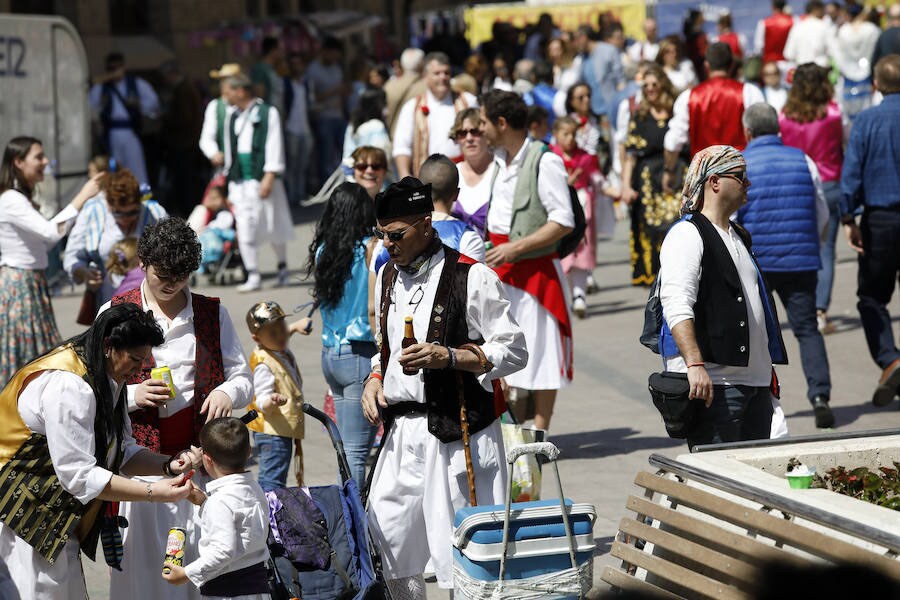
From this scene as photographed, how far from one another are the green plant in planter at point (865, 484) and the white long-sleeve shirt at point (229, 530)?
184 cm

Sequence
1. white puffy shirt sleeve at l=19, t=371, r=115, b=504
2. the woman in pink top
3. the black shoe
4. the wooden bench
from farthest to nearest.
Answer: the woman in pink top → the black shoe → white puffy shirt sleeve at l=19, t=371, r=115, b=504 → the wooden bench

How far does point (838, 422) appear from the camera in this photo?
8.69 meters

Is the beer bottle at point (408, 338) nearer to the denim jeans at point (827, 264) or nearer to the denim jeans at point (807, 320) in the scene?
the denim jeans at point (807, 320)

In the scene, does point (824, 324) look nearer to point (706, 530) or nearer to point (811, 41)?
point (706, 530)

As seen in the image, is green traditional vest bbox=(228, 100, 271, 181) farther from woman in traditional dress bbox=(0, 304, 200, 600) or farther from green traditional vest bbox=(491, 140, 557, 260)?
woman in traditional dress bbox=(0, 304, 200, 600)

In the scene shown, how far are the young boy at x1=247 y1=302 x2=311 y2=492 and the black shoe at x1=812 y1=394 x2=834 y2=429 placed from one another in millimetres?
3341

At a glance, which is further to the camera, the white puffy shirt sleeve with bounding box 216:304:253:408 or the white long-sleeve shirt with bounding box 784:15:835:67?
the white long-sleeve shirt with bounding box 784:15:835:67

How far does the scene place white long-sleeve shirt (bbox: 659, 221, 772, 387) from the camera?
5.45 metres

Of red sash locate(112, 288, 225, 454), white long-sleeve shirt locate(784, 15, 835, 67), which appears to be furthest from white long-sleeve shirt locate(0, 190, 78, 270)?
white long-sleeve shirt locate(784, 15, 835, 67)

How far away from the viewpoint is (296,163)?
21.2 m

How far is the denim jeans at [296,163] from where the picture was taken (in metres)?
21.0

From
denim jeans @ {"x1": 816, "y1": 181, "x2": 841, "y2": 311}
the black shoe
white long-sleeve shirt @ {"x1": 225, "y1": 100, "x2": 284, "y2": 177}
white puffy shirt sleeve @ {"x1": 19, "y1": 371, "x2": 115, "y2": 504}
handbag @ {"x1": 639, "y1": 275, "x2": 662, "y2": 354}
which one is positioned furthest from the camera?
white long-sleeve shirt @ {"x1": 225, "y1": 100, "x2": 284, "y2": 177}

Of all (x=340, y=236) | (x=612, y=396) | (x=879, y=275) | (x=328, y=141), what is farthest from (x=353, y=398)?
A: (x=328, y=141)

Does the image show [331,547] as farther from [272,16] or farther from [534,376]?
[272,16]
